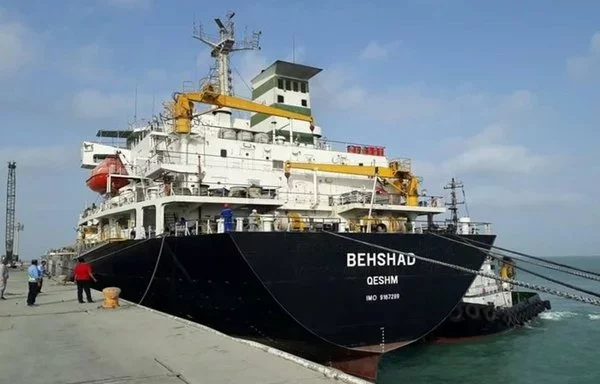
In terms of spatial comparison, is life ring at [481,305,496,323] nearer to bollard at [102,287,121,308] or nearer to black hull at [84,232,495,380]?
black hull at [84,232,495,380]

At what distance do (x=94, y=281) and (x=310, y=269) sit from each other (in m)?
11.7

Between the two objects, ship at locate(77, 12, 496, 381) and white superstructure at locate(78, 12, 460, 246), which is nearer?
ship at locate(77, 12, 496, 381)

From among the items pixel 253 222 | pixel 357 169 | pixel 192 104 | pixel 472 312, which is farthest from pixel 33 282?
pixel 472 312

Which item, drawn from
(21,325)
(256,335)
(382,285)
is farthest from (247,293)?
(21,325)

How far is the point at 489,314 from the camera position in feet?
70.4

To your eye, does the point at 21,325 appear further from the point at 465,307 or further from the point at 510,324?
the point at 510,324

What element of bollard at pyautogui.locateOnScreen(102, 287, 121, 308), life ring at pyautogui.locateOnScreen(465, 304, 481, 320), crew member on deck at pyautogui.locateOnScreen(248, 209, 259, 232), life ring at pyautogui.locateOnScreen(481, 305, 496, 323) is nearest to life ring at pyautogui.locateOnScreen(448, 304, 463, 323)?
life ring at pyautogui.locateOnScreen(465, 304, 481, 320)

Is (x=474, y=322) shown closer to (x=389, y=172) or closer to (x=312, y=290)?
(x=389, y=172)

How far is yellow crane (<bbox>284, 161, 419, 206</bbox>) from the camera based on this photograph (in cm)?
1669

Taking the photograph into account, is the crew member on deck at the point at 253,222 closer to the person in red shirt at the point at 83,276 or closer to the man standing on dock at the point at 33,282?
the person in red shirt at the point at 83,276

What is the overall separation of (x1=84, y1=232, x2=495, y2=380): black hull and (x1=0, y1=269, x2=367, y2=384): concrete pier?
1.35 m

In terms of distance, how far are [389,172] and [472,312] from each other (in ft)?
25.2

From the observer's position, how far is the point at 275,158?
17047 millimetres

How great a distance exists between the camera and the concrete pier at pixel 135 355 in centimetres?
643
